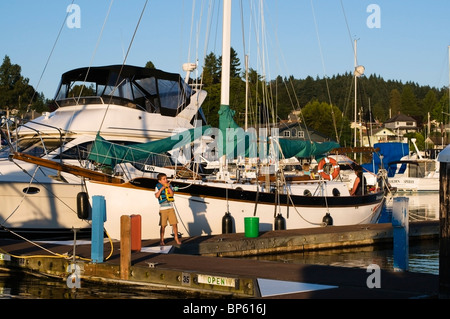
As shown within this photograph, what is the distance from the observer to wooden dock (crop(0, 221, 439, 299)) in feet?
36.0

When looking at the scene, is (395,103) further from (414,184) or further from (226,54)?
(226,54)

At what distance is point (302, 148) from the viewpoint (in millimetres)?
24172

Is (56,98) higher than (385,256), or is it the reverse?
(56,98)

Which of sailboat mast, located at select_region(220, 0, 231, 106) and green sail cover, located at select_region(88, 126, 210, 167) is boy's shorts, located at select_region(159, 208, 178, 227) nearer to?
green sail cover, located at select_region(88, 126, 210, 167)

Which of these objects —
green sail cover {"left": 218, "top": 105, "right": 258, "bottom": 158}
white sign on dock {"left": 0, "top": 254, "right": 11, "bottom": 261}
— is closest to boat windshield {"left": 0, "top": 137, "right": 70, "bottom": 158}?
green sail cover {"left": 218, "top": 105, "right": 258, "bottom": 158}

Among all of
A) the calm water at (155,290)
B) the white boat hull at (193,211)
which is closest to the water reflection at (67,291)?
the calm water at (155,290)

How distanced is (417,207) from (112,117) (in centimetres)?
2568

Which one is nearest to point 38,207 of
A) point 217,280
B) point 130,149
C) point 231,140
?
point 130,149

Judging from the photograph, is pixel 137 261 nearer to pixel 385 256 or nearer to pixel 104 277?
pixel 104 277

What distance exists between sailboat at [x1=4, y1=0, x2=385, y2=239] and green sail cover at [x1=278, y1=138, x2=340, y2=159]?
0.52 feet
